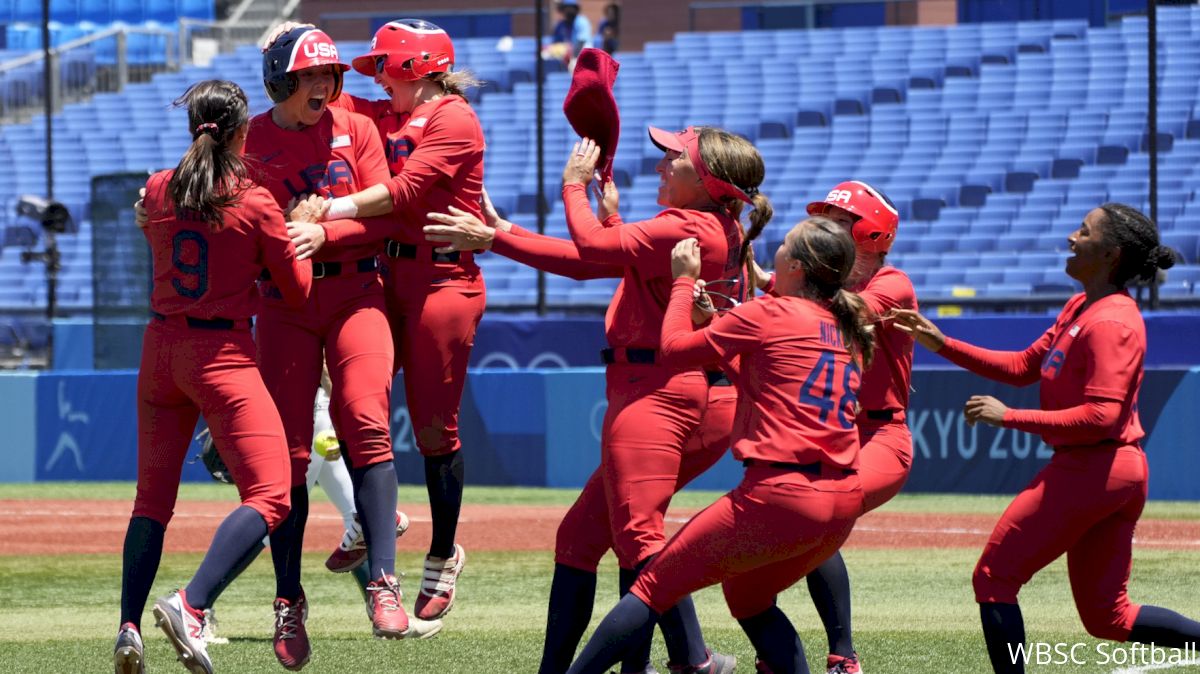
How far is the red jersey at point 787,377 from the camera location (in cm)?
565

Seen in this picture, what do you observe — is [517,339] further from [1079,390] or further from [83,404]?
[1079,390]

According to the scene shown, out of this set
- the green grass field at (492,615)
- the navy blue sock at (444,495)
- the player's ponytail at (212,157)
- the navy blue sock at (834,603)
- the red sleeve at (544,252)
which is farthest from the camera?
the green grass field at (492,615)

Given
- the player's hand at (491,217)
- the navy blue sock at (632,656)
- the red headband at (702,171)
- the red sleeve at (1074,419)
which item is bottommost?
the navy blue sock at (632,656)

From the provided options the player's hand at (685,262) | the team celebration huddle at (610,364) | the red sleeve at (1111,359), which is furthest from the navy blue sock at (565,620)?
the red sleeve at (1111,359)

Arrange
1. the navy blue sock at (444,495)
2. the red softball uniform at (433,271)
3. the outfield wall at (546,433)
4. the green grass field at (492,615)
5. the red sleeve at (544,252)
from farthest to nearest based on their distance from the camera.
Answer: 1. the outfield wall at (546,433)
2. the green grass field at (492,615)
3. the navy blue sock at (444,495)
4. the red softball uniform at (433,271)
5. the red sleeve at (544,252)

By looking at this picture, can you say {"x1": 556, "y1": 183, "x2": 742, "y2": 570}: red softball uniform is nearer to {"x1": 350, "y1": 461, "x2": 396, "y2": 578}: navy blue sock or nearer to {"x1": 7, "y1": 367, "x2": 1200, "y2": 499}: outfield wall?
{"x1": 350, "y1": 461, "x2": 396, "y2": 578}: navy blue sock

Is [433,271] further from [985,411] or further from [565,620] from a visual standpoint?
[985,411]

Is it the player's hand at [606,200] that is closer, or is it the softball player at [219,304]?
the softball player at [219,304]

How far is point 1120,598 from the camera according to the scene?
6.42 meters

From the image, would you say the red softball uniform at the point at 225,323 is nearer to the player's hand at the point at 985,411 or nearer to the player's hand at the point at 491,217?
the player's hand at the point at 491,217

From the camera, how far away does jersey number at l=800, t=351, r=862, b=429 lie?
5.67 m

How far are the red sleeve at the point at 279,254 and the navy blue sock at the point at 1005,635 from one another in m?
2.79

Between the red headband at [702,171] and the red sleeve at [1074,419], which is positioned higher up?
the red headband at [702,171]

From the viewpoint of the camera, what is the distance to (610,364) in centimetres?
648
